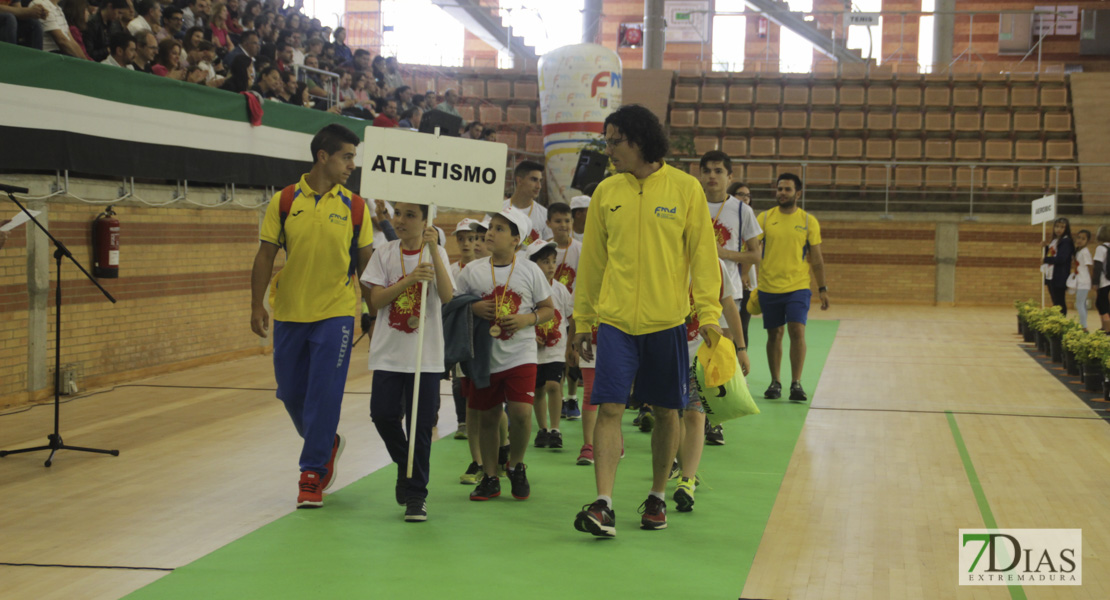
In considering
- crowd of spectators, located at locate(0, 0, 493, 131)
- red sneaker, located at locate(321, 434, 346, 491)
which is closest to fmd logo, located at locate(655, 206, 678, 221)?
red sneaker, located at locate(321, 434, 346, 491)

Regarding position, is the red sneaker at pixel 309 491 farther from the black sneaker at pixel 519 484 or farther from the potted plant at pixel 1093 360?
the potted plant at pixel 1093 360

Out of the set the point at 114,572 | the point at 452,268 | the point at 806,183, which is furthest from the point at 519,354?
the point at 806,183

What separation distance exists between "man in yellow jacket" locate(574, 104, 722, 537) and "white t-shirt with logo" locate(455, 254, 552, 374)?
80 centimetres

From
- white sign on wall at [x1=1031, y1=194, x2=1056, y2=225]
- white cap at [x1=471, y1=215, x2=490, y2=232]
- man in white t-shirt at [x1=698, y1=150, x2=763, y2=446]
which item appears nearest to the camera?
white cap at [x1=471, y1=215, x2=490, y2=232]

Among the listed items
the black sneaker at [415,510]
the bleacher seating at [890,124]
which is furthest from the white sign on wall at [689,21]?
the black sneaker at [415,510]

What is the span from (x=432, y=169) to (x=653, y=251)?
4.62ft

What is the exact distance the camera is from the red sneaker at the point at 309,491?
5.28m

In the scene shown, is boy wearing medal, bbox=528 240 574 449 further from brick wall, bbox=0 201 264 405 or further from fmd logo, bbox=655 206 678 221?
brick wall, bbox=0 201 264 405

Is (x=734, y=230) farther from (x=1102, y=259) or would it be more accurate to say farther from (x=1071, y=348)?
(x=1102, y=259)

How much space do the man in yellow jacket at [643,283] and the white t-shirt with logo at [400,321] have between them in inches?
33.8

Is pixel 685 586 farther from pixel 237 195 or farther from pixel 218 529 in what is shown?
pixel 237 195

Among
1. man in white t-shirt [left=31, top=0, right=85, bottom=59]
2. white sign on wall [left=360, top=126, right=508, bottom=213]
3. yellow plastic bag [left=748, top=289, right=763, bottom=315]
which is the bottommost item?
yellow plastic bag [left=748, top=289, right=763, bottom=315]

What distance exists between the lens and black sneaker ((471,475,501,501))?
18.3 ft

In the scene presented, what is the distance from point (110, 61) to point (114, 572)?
6.76 meters
